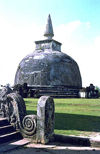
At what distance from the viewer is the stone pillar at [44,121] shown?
5035 mm

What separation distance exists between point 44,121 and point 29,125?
1.72 feet

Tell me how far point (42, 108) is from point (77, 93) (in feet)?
79.2

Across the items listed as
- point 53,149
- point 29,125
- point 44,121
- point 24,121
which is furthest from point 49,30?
point 53,149

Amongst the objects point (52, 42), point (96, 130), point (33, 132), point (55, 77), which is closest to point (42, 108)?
point (33, 132)

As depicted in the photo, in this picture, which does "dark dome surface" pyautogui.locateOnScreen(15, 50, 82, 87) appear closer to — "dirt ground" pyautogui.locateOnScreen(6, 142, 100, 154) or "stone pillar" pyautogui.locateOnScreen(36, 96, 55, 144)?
"stone pillar" pyautogui.locateOnScreen(36, 96, 55, 144)

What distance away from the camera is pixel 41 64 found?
1152 inches

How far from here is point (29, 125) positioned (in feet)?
17.5

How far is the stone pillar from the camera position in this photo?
504 centimetres

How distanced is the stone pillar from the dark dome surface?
2276 centimetres

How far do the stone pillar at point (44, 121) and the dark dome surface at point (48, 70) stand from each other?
22757 millimetres

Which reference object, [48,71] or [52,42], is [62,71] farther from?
[52,42]

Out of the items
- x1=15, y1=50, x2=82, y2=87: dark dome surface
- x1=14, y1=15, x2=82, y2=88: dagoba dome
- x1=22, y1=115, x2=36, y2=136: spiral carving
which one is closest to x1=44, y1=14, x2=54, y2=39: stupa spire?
x1=14, y1=15, x2=82, y2=88: dagoba dome

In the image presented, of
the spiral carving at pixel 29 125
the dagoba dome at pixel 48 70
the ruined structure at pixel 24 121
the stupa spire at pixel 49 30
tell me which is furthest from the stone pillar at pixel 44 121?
the stupa spire at pixel 49 30

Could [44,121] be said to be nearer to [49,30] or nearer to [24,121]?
[24,121]
